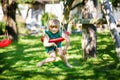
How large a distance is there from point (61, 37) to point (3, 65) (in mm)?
3304

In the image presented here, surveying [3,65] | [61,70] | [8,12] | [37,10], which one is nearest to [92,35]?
[61,70]

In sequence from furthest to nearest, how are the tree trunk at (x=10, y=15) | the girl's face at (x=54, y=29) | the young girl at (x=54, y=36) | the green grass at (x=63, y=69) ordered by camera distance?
the tree trunk at (x=10, y=15) → the green grass at (x=63, y=69) → the girl's face at (x=54, y=29) → the young girl at (x=54, y=36)

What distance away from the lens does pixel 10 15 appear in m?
19.1

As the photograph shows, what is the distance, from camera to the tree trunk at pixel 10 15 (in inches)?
737

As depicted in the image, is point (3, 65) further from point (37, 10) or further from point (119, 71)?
point (37, 10)

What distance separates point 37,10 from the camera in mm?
40750

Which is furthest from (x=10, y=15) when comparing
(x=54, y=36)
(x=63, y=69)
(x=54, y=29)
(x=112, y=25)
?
(x=112, y=25)

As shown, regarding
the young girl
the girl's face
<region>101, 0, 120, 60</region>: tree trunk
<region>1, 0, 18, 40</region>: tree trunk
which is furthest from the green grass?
<region>1, 0, 18, 40</region>: tree trunk

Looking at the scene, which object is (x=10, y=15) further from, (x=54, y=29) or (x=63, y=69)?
(x=54, y=29)

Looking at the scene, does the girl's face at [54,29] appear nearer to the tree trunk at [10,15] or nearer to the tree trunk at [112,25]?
the tree trunk at [112,25]

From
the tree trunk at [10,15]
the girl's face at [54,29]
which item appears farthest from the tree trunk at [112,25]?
the tree trunk at [10,15]

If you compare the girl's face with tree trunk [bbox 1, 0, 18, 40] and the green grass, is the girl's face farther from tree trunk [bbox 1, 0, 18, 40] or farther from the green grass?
tree trunk [bbox 1, 0, 18, 40]

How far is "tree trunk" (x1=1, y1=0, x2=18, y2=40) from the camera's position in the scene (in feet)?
61.4

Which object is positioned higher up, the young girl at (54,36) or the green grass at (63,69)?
the young girl at (54,36)
